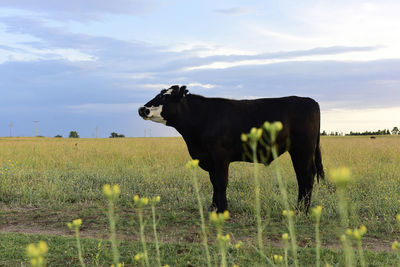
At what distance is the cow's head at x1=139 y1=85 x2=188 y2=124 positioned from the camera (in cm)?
705

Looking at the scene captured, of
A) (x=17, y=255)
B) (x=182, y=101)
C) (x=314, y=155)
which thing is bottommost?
(x=17, y=255)

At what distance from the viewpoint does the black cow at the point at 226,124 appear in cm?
691

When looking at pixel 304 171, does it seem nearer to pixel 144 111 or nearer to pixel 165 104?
pixel 165 104

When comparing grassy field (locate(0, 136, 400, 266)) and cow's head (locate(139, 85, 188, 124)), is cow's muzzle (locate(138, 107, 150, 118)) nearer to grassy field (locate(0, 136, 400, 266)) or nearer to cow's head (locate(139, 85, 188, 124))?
cow's head (locate(139, 85, 188, 124))

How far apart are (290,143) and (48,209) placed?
4.90 metres

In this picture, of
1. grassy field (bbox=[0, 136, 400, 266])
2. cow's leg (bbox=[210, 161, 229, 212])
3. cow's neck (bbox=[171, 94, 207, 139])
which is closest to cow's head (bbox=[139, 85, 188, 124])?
cow's neck (bbox=[171, 94, 207, 139])

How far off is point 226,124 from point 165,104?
45.1 inches

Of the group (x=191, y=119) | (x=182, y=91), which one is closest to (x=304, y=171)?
(x=191, y=119)

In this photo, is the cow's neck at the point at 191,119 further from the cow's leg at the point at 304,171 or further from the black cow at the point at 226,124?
the cow's leg at the point at 304,171

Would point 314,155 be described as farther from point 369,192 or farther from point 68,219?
point 68,219

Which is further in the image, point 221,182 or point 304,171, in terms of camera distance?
point 304,171

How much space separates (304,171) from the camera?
728cm

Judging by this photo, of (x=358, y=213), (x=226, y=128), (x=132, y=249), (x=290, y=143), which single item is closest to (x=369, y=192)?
(x=358, y=213)

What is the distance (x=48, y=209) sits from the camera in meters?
7.94
